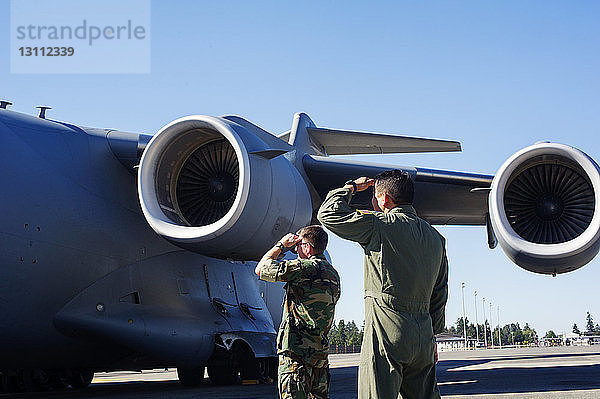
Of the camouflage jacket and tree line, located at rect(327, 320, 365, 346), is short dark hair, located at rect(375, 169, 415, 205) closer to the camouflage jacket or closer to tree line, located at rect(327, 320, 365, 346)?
the camouflage jacket

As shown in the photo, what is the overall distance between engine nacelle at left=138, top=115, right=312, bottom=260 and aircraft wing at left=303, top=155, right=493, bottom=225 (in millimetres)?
1048

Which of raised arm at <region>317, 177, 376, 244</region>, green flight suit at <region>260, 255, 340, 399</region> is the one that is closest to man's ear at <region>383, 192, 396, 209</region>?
raised arm at <region>317, 177, 376, 244</region>

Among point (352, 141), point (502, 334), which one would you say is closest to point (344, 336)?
point (502, 334)

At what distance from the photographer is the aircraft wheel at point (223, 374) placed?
9.53m

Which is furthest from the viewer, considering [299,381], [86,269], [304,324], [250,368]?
[250,368]

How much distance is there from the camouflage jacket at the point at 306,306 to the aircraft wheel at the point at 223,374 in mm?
5427

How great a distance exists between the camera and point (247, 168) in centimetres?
738

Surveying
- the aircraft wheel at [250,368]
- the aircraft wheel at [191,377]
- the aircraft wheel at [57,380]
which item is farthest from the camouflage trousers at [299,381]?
the aircraft wheel at [57,380]

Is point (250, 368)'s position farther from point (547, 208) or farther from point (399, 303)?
point (399, 303)

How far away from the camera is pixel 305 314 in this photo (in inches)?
169

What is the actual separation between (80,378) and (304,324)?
7.37 m

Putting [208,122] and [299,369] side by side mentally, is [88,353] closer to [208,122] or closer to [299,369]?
[208,122]

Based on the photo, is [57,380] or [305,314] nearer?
[305,314]

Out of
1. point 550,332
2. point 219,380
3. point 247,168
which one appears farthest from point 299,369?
point 550,332
